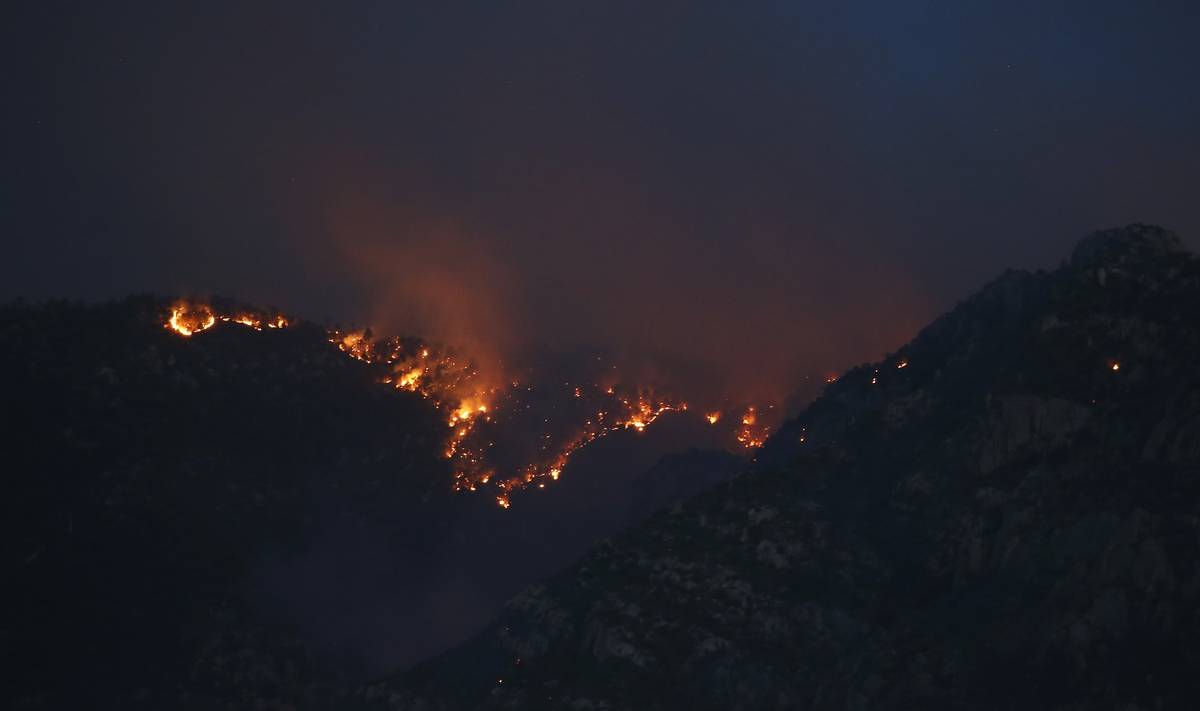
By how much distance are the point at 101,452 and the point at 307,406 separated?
45.4m

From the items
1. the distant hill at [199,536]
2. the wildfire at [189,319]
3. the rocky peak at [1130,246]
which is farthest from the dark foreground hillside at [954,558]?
the wildfire at [189,319]

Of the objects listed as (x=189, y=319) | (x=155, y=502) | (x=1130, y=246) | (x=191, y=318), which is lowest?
(x=1130, y=246)

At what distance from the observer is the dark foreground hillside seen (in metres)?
82.8

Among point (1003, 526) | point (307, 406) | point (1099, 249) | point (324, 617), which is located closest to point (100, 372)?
point (307, 406)

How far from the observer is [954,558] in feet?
351

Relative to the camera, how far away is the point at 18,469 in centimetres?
14462

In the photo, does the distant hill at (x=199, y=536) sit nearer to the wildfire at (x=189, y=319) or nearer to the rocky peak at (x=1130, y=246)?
the wildfire at (x=189, y=319)

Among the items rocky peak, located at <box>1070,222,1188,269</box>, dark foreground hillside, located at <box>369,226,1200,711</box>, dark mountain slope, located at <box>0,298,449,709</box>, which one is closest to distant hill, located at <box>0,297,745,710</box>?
dark mountain slope, located at <box>0,298,449,709</box>

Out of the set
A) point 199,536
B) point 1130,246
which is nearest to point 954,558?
point 1130,246

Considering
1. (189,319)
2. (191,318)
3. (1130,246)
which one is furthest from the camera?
(191,318)

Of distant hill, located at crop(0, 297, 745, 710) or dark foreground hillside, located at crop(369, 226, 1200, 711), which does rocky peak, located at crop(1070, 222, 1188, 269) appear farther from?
distant hill, located at crop(0, 297, 745, 710)

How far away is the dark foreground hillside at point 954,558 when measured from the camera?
8281 cm

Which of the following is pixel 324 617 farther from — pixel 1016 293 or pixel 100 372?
pixel 1016 293

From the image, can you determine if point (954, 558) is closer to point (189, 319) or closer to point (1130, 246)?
point (1130, 246)
